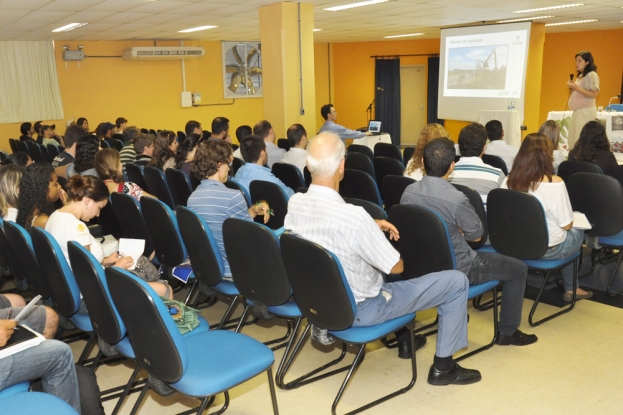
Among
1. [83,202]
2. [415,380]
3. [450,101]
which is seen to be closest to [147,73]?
[450,101]

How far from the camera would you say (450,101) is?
40.5ft

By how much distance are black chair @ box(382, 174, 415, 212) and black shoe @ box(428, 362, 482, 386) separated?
60.6 inches

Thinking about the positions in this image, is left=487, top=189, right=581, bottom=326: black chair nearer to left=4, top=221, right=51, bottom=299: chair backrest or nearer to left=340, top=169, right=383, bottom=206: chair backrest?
left=340, top=169, right=383, bottom=206: chair backrest

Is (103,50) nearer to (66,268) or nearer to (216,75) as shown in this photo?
(216,75)

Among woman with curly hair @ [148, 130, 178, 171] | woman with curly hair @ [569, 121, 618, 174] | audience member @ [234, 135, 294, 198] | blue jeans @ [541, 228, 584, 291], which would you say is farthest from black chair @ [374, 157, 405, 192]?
Answer: woman with curly hair @ [148, 130, 178, 171]

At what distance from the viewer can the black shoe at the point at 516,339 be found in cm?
331

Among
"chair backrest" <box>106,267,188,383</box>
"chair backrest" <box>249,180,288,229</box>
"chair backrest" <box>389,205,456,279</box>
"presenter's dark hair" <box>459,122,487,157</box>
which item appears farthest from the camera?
"presenter's dark hair" <box>459,122,487,157</box>

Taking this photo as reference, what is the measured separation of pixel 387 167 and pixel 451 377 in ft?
9.27

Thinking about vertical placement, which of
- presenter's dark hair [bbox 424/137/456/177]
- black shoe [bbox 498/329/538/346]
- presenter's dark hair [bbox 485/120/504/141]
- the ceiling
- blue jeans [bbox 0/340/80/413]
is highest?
the ceiling

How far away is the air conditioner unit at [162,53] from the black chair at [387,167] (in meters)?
8.66

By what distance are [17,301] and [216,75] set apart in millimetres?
11895

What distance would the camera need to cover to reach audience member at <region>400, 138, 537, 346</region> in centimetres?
299

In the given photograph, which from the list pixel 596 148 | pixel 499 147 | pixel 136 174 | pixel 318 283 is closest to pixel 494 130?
pixel 499 147

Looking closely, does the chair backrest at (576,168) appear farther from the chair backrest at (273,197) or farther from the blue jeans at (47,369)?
the blue jeans at (47,369)
